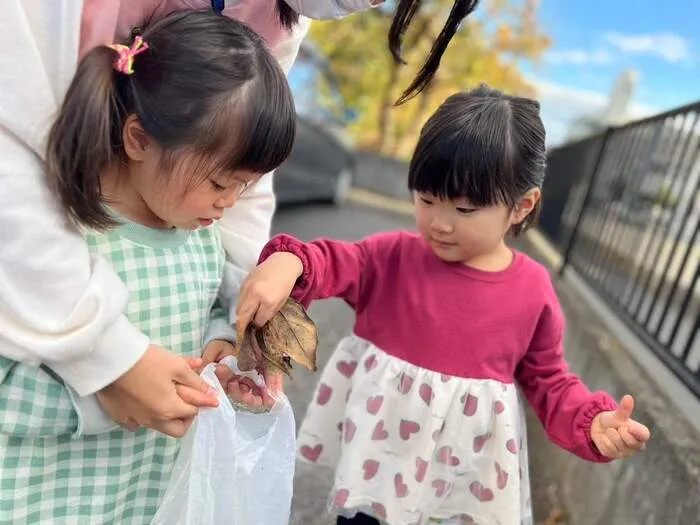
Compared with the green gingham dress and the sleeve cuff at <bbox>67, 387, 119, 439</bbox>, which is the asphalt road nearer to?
the green gingham dress

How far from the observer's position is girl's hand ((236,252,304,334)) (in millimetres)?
1143

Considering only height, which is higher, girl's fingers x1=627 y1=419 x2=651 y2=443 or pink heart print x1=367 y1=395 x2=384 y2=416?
girl's fingers x1=627 y1=419 x2=651 y2=443

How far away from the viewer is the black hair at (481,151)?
137cm

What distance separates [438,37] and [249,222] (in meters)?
0.53

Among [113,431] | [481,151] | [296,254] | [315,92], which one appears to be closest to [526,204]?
[481,151]

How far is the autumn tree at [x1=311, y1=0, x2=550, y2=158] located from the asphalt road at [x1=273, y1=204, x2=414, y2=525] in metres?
4.77

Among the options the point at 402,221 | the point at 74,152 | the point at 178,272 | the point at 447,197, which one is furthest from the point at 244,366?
the point at 402,221

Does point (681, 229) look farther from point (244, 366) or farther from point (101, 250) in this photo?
point (101, 250)

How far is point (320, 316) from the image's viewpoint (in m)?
3.66

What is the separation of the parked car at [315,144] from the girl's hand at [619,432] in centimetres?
438

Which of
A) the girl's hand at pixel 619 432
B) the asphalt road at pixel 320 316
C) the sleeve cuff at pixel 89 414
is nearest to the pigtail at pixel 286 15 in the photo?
the sleeve cuff at pixel 89 414

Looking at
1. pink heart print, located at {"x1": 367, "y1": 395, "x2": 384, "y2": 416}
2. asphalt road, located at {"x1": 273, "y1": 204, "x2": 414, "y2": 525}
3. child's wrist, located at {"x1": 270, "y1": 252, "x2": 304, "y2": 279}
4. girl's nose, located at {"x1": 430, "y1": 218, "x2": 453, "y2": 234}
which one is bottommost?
asphalt road, located at {"x1": 273, "y1": 204, "x2": 414, "y2": 525}

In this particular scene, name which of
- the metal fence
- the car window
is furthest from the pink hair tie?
the car window

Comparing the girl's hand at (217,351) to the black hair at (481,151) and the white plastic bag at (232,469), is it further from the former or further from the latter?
the black hair at (481,151)
